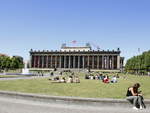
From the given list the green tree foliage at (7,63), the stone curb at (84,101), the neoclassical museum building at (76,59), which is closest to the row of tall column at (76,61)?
the neoclassical museum building at (76,59)

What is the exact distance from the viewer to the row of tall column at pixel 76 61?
178625 mm

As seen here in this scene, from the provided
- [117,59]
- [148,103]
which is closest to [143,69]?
[117,59]

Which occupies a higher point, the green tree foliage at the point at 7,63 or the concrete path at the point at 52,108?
the green tree foliage at the point at 7,63

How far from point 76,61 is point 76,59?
5.67 ft

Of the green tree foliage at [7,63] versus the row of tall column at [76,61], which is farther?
the row of tall column at [76,61]

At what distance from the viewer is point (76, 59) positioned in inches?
7279

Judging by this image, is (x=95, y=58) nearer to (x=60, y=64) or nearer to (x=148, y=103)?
(x=60, y=64)

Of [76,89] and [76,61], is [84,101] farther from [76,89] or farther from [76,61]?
[76,61]

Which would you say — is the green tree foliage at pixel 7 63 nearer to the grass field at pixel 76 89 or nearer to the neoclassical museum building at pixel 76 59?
the neoclassical museum building at pixel 76 59

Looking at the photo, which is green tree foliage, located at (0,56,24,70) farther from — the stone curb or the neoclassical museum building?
the stone curb

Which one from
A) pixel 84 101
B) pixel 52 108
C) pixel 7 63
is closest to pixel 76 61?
pixel 7 63

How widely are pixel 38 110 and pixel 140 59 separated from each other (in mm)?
109046

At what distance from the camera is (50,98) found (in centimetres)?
1470

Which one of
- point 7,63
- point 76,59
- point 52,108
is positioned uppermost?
point 76,59
